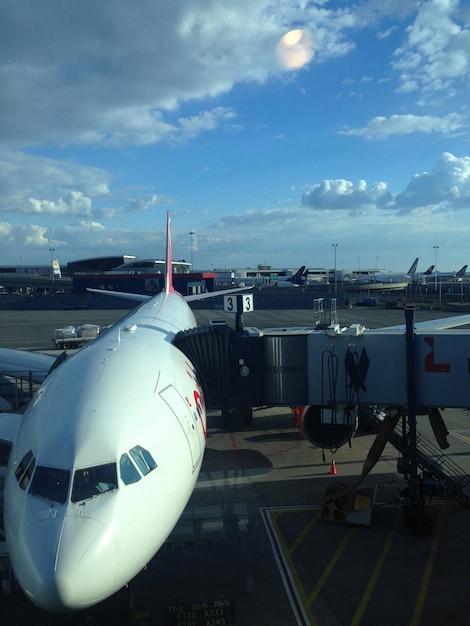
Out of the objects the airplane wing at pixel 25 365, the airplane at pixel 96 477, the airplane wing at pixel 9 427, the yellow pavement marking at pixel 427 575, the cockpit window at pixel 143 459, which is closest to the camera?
the airplane at pixel 96 477

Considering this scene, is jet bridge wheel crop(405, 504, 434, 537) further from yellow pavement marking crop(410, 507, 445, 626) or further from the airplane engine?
the airplane engine

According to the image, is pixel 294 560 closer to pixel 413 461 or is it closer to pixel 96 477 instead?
pixel 413 461

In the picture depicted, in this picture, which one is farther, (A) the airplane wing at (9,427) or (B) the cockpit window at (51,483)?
(A) the airplane wing at (9,427)

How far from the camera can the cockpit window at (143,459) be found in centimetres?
859

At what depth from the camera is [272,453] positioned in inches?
801

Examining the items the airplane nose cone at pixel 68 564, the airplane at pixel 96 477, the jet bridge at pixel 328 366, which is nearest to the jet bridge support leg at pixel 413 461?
the jet bridge at pixel 328 366

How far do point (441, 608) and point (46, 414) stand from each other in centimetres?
881

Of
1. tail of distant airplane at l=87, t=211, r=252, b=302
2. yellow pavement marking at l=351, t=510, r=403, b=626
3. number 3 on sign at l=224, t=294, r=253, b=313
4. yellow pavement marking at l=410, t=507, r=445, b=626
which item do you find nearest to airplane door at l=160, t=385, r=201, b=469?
yellow pavement marking at l=351, t=510, r=403, b=626

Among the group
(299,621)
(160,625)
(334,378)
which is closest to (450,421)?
(334,378)

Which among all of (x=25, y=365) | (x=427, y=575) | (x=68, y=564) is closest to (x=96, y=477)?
(x=68, y=564)

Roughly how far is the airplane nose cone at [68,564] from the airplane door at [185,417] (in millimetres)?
3390

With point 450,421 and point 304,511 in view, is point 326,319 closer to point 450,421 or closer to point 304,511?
point 304,511

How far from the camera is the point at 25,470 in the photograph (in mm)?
8531

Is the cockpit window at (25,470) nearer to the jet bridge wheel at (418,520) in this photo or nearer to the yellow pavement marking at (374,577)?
the yellow pavement marking at (374,577)
